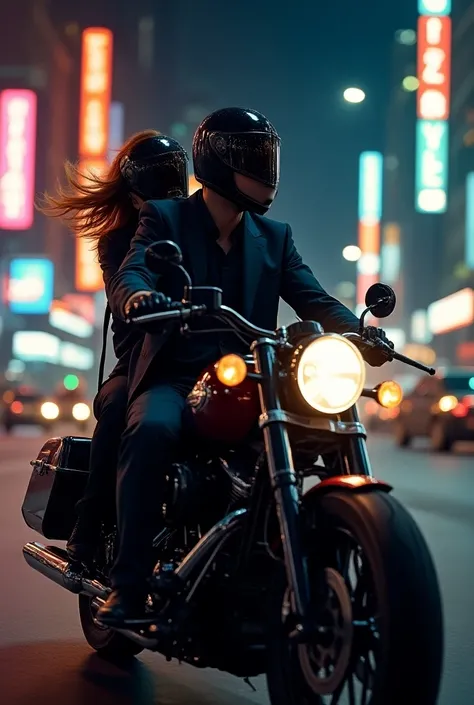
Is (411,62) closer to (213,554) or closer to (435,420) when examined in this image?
(435,420)

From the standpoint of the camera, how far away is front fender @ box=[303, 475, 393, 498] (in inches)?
141

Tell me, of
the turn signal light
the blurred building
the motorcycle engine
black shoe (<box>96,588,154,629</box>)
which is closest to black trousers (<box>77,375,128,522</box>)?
the motorcycle engine

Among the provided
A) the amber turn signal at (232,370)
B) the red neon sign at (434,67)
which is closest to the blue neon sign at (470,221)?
the red neon sign at (434,67)

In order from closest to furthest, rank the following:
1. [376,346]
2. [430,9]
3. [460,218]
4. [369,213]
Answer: [376,346]
[430,9]
[460,218]
[369,213]

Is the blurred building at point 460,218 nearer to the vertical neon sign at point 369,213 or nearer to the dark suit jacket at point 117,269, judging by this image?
the vertical neon sign at point 369,213

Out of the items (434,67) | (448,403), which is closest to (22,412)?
(448,403)

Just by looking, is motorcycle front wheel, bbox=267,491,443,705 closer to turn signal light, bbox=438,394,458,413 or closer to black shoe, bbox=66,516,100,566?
black shoe, bbox=66,516,100,566

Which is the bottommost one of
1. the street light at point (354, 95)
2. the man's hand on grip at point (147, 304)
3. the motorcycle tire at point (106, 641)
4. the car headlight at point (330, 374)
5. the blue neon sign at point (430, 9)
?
the motorcycle tire at point (106, 641)

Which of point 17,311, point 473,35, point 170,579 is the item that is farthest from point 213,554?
point 473,35

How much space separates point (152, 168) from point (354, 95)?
1584cm

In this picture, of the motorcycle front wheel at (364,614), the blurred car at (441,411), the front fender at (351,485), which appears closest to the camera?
the motorcycle front wheel at (364,614)

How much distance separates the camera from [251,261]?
15.0 feet

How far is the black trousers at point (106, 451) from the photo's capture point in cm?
473

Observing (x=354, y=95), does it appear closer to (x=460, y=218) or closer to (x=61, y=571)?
(x=61, y=571)
